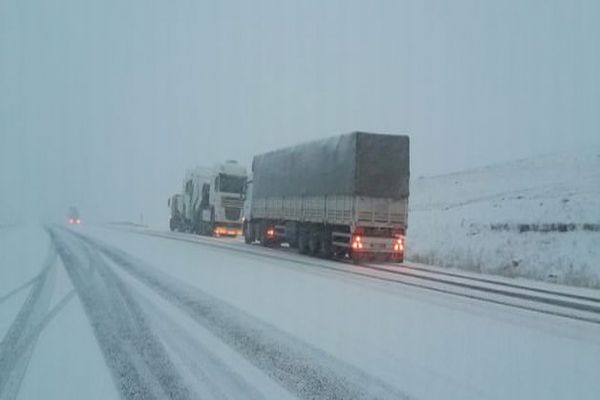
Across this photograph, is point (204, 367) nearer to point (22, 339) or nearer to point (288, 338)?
point (288, 338)

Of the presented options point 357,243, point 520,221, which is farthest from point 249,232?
point 520,221

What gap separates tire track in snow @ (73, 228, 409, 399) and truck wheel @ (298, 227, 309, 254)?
14.0 m

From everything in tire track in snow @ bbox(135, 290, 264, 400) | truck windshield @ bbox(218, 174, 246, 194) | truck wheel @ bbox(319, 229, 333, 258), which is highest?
truck windshield @ bbox(218, 174, 246, 194)

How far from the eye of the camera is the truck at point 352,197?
22578 millimetres

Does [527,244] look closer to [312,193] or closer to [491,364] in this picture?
[312,193]

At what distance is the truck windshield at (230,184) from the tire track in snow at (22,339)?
26.6 metres

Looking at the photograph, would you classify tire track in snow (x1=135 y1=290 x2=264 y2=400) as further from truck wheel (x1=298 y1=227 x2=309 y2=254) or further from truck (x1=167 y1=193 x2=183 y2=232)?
truck (x1=167 y1=193 x2=183 y2=232)

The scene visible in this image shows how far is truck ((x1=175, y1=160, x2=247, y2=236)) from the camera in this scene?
4062 cm

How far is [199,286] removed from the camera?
1385 centimetres

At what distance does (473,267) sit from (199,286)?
1160 cm

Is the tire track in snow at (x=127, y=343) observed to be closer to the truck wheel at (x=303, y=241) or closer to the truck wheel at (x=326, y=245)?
the truck wheel at (x=326, y=245)

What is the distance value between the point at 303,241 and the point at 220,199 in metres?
15.1

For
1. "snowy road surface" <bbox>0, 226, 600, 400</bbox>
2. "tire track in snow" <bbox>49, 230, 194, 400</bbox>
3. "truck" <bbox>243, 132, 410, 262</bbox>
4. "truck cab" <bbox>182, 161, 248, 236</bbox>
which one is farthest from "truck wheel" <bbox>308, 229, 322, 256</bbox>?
"truck cab" <bbox>182, 161, 248, 236</bbox>

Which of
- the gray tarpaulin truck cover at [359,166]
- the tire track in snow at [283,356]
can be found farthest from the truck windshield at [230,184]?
the tire track in snow at [283,356]
